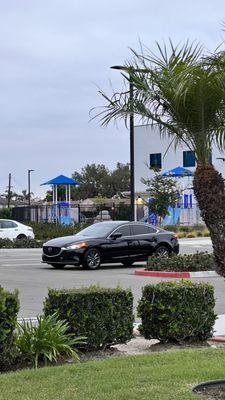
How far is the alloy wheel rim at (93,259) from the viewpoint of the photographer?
20312 millimetres

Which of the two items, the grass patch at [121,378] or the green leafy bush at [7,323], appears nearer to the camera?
the grass patch at [121,378]

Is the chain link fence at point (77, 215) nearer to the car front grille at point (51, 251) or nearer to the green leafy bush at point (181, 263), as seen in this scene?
the car front grille at point (51, 251)

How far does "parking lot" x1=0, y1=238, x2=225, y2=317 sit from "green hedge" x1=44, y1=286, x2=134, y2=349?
132 inches

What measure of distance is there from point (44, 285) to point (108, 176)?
104580 mm

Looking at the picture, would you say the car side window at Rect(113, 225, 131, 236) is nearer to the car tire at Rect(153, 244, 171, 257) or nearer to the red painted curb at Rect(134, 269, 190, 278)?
the car tire at Rect(153, 244, 171, 257)

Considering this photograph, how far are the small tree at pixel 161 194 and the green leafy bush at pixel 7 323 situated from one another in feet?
115

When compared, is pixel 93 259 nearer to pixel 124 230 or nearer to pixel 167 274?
pixel 124 230

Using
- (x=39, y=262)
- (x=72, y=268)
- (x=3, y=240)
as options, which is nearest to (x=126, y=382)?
(x=72, y=268)

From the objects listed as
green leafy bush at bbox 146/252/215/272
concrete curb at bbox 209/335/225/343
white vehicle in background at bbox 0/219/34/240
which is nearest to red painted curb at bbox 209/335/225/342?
concrete curb at bbox 209/335/225/343

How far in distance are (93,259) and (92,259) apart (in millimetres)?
34

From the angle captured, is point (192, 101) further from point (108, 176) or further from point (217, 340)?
point (108, 176)

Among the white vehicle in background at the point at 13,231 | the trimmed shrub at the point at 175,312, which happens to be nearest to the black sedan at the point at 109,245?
the trimmed shrub at the point at 175,312

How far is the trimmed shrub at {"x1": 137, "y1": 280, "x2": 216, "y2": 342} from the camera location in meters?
8.39

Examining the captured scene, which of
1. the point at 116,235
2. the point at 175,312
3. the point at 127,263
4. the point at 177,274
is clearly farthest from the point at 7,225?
the point at 175,312
